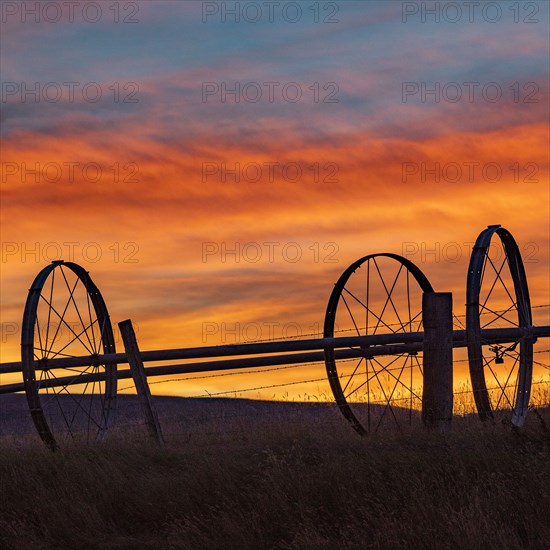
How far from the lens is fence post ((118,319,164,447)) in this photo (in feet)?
48.9

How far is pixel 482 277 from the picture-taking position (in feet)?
52.9

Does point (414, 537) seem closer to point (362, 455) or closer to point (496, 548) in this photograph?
point (496, 548)

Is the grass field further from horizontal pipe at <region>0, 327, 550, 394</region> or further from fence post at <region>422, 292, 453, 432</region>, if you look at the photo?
horizontal pipe at <region>0, 327, 550, 394</region>

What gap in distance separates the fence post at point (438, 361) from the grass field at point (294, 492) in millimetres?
432

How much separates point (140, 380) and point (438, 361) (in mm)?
4865

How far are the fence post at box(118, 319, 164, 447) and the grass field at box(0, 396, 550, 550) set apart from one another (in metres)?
0.62

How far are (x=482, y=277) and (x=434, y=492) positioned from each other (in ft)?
21.6

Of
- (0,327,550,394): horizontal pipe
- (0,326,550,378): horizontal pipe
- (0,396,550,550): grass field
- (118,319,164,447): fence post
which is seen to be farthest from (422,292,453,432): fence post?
(118,319,164,447): fence post

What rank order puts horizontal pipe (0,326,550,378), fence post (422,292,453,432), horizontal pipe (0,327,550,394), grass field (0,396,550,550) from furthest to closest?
horizontal pipe (0,327,550,394) → horizontal pipe (0,326,550,378) → fence post (422,292,453,432) → grass field (0,396,550,550)

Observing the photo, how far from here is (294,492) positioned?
10.7m

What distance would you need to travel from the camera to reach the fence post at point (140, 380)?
1489cm

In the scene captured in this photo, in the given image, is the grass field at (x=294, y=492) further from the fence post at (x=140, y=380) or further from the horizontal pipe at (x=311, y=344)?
the horizontal pipe at (x=311, y=344)

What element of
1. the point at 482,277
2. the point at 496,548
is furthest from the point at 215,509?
the point at 482,277

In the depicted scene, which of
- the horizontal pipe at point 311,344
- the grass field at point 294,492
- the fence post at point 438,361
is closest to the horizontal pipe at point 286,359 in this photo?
the horizontal pipe at point 311,344
